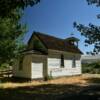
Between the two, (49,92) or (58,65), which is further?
(58,65)

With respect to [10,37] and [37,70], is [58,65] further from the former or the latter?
[10,37]

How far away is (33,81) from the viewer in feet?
88.5

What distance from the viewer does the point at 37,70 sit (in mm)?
28188

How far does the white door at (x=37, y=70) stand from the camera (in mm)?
27547

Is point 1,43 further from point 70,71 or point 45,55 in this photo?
point 70,71

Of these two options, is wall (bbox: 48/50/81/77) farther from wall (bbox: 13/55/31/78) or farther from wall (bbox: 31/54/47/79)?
wall (bbox: 13/55/31/78)

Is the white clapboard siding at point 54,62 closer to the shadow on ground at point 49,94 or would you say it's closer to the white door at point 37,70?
the white door at point 37,70

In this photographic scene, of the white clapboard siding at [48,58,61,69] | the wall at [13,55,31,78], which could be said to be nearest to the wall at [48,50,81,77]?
the white clapboard siding at [48,58,61,69]

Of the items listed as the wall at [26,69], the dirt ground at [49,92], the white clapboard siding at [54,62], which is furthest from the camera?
the white clapboard siding at [54,62]

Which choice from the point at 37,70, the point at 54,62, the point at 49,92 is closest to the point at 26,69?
the point at 37,70

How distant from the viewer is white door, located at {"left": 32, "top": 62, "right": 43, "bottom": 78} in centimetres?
2755

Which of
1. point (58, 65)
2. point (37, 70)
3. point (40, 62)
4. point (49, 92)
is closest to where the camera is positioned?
point (49, 92)

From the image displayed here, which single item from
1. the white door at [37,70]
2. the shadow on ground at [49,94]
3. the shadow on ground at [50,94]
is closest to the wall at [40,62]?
the white door at [37,70]

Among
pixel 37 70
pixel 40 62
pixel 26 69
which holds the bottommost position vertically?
pixel 37 70
